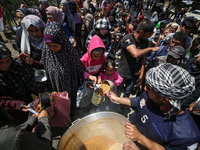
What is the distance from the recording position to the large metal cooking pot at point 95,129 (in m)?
1.45

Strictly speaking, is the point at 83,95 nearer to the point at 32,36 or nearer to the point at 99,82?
the point at 99,82

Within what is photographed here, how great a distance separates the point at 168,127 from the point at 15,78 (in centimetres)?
216

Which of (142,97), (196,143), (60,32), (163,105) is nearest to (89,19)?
(60,32)

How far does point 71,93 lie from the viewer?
7.41 feet

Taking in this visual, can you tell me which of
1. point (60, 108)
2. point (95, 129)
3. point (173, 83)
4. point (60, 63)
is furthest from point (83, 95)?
point (173, 83)

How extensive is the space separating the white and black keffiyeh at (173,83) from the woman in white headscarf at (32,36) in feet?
7.35

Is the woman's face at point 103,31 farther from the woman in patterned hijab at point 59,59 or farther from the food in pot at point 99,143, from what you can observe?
the food in pot at point 99,143

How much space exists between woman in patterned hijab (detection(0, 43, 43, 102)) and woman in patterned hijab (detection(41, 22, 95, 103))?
299 millimetres

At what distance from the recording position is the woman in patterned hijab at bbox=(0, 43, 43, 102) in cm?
143

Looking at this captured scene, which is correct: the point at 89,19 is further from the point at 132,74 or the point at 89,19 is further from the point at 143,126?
the point at 143,126

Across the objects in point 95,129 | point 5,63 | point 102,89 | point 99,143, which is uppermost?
point 5,63

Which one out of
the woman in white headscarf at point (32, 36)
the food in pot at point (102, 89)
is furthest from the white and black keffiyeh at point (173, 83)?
the woman in white headscarf at point (32, 36)

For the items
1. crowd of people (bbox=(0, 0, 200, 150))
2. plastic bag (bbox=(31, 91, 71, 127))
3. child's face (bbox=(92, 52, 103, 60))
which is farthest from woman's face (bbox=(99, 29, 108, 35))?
plastic bag (bbox=(31, 91, 71, 127))

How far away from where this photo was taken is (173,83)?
933mm
